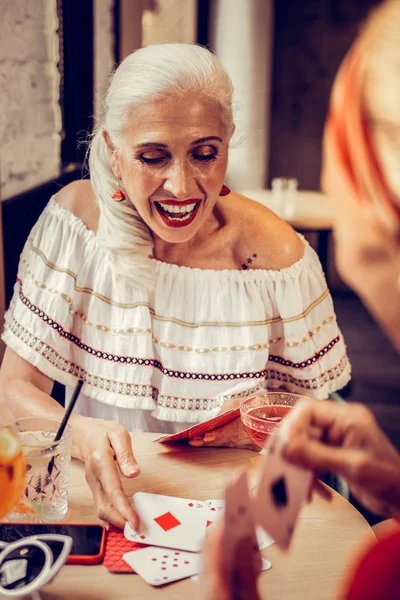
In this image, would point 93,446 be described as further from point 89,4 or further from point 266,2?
point 266,2

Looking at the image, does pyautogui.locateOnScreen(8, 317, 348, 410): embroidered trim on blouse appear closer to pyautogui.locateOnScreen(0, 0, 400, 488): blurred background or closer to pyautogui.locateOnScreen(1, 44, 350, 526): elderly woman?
pyautogui.locateOnScreen(1, 44, 350, 526): elderly woman

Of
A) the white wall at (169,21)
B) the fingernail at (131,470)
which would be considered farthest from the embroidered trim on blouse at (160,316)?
the white wall at (169,21)

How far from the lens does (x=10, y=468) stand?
0.96m

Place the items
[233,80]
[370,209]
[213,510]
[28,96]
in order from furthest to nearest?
[233,80]
[28,96]
[213,510]
[370,209]

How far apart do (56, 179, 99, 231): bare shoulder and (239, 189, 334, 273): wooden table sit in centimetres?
222

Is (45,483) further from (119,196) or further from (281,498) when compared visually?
(119,196)

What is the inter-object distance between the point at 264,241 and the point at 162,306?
368 mm

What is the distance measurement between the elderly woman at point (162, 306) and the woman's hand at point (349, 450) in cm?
106

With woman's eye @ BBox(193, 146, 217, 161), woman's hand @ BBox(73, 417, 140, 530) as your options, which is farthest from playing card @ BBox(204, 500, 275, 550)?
woman's eye @ BBox(193, 146, 217, 161)

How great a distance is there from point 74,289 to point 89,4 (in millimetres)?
2064

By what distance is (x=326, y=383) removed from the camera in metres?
1.93

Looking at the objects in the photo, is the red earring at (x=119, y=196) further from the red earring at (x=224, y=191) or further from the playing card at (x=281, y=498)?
the playing card at (x=281, y=498)

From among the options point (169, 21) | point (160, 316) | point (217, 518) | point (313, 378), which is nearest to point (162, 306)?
point (160, 316)

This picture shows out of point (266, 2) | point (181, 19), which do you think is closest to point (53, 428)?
point (181, 19)
